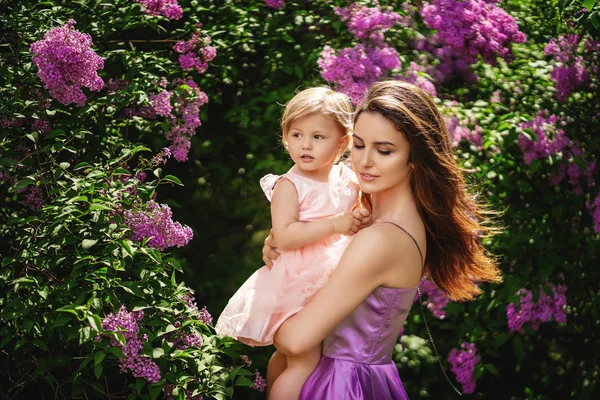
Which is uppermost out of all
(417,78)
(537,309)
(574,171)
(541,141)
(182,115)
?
(417,78)

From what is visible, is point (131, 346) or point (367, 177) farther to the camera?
point (367, 177)

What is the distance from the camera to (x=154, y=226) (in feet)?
8.27

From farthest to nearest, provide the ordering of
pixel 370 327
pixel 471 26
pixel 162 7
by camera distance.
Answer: pixel 471 26, pixel 162 7, pixel 370 327

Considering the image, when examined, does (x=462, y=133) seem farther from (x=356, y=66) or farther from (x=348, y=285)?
(x=348, y=285)

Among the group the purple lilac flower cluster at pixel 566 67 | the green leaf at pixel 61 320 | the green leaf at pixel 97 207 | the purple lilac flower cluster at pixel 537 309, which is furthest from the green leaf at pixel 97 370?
the purple lilac flower cluster at pixel 566 67

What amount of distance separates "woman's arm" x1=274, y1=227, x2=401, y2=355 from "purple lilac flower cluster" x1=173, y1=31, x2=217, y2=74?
1.54m

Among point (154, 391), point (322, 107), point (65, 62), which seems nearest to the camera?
point (154, 391)

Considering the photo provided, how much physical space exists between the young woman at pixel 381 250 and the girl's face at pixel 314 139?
15 cm

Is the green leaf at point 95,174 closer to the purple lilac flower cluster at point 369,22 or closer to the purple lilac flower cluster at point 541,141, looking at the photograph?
the purple lilac flower cluster at point 369,22

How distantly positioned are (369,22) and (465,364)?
5.25ft

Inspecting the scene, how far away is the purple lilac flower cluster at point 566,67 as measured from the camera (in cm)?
386

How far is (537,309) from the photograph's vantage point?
3600 mm

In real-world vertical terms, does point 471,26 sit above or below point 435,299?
above

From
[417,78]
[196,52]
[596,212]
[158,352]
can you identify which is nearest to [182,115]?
[196,52]
